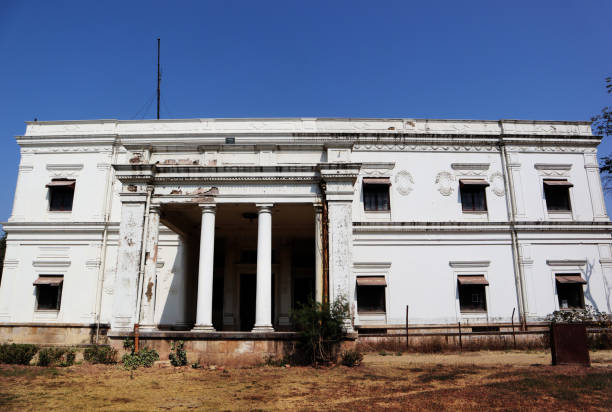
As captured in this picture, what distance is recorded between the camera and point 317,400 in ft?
27.6

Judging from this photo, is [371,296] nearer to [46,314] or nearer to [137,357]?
[137,357]

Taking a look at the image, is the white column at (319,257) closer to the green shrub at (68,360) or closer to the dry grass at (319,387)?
the dry grass at (319,387)

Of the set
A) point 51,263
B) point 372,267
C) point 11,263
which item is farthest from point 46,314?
point 372,267

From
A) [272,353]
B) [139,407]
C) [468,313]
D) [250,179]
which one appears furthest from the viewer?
[468,313]

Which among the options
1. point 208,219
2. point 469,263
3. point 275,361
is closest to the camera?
point 275,361

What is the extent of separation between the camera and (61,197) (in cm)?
2162

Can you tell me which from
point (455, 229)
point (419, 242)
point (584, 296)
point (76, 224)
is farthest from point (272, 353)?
point (584, 296)

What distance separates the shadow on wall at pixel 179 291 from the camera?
60.5 ft

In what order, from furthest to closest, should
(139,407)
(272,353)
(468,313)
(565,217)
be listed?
1. (565,217)
2. (468,313)
3. (272,353)
4. (139,407)

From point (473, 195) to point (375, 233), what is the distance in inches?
208

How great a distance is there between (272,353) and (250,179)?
524 cm

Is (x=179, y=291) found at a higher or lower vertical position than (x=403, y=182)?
lower

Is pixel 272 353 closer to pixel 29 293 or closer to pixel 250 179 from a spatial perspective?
pixel 250 179

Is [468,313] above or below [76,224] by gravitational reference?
below
